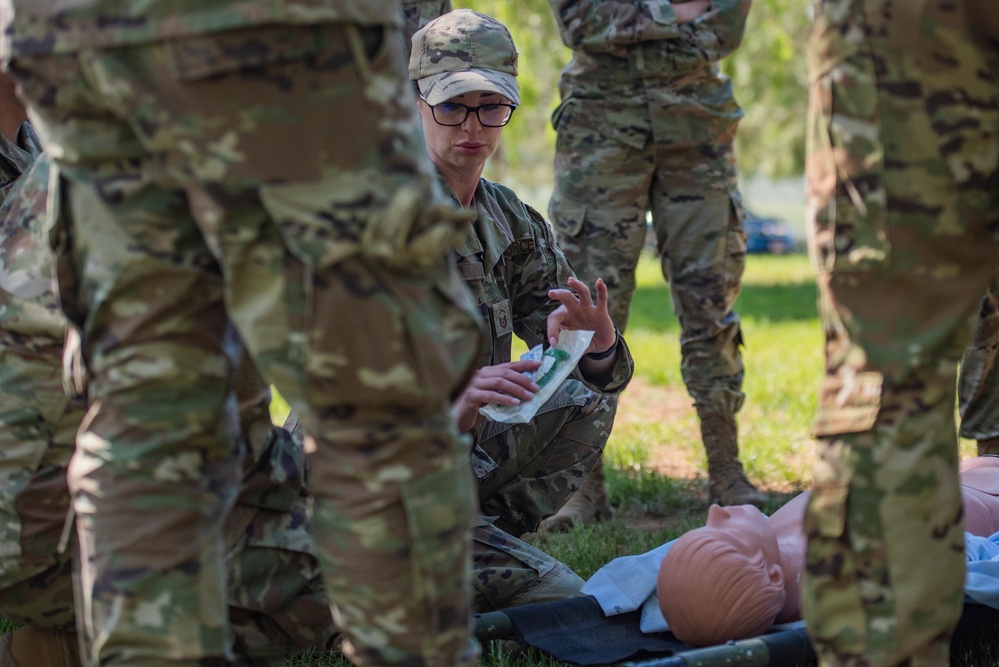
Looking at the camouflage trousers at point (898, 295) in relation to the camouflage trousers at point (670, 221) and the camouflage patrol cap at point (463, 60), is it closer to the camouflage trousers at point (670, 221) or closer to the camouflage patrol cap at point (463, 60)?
the camouflage patrol cap at point (463, 60)

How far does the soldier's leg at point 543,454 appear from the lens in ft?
11.6

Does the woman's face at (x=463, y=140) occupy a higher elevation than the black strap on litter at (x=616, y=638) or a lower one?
higher

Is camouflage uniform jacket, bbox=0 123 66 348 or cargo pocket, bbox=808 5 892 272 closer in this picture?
cargo pocket, bbox=808 5 892 272

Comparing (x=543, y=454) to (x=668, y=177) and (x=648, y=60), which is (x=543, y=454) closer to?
(x=668, y=177)

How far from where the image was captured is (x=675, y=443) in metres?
5.78

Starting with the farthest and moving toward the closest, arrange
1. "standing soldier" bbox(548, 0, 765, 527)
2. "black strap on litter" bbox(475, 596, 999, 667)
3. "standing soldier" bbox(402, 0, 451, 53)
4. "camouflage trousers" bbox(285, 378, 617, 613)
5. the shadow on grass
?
1. the shadow on grass
2. "standing soldier" bbox(402, 0, 451, 53)
3. "standing soldier" bbox(548, 0, 765, 527)
4. "camouflage trousers" bbox(285, 378, 617, 613)
5. "black strap on litter" bbox(475, 596, 999, 667)

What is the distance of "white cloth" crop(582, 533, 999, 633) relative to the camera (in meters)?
2.97

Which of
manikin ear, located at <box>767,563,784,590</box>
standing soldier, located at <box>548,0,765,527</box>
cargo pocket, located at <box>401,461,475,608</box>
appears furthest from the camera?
standing soldier, located at <box>548,0,765,527</box>

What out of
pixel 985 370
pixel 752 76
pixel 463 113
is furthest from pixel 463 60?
pixel 752 76

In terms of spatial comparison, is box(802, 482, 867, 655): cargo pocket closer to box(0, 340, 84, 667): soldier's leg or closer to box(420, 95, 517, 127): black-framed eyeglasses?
box(0, 340, 84, 667): soldier's leg

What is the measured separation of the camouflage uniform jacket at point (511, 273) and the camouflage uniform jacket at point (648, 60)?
109 centimetres

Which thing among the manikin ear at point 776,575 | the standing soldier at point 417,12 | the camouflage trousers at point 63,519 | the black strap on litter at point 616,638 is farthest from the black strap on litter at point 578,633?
the standing soldier at point 417,12

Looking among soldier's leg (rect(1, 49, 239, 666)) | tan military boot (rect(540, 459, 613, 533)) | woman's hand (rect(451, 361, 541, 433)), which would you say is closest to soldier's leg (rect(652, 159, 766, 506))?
tan military boot (rect(540, 459, 613, 533))

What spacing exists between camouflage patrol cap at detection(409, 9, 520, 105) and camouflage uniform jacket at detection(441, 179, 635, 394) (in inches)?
11.4
